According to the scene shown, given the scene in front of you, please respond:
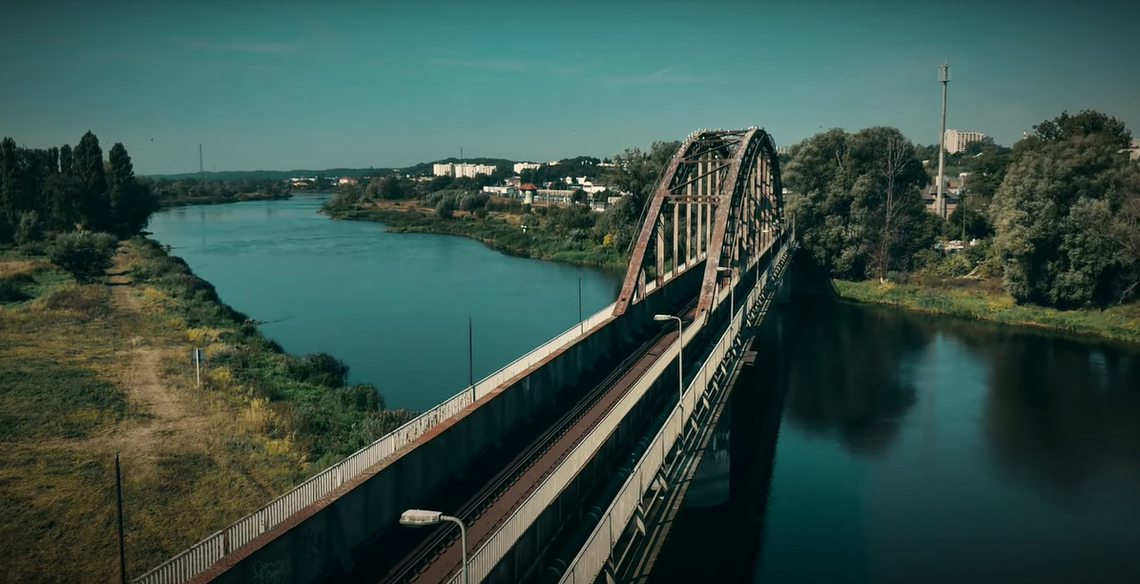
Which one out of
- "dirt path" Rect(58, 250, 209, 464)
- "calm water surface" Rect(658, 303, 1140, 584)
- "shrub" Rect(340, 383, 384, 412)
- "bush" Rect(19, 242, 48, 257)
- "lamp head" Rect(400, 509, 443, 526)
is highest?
"lamp head" Rect(400, 509, 443, 526)

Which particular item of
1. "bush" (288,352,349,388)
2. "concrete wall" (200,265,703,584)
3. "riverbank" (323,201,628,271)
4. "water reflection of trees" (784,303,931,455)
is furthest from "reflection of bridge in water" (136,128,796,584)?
"riverbank" (323,201,628,271)

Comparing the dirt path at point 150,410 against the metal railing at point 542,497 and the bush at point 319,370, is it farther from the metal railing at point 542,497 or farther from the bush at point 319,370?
the metal railing at point 542,497

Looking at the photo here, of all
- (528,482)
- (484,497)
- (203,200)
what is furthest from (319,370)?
(203,200)

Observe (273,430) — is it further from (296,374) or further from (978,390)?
(978,390)

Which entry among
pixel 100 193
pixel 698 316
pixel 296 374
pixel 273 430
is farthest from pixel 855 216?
pixel 100 193

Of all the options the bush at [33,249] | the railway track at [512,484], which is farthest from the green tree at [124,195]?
the railway track at [512,484]

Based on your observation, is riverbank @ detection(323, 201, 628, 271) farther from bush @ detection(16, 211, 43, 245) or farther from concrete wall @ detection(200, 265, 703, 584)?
concrete wall @ detection(200, 265, 703, 584)
